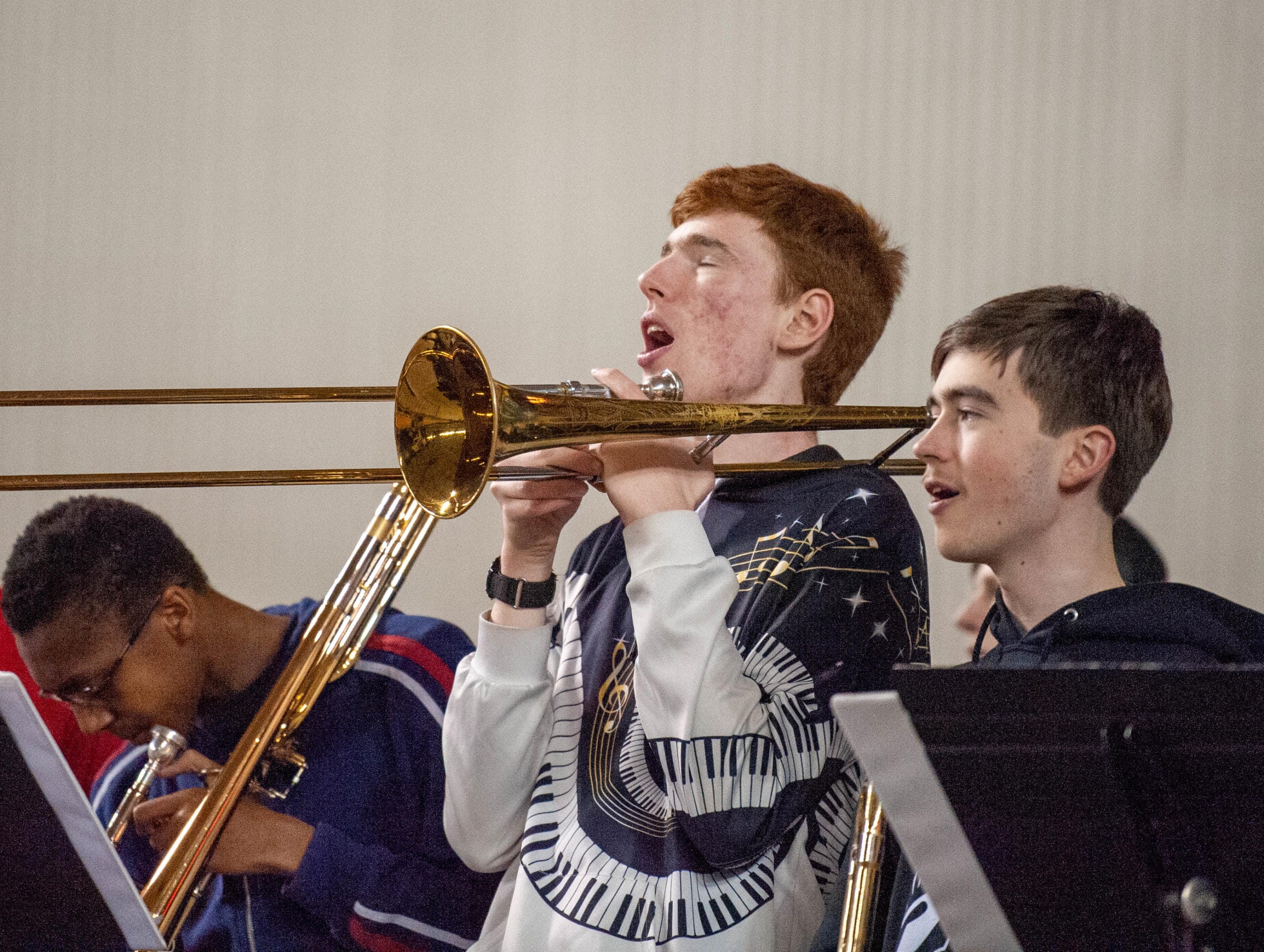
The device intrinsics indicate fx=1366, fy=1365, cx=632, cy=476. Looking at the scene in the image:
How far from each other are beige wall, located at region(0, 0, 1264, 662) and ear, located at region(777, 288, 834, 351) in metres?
1.52

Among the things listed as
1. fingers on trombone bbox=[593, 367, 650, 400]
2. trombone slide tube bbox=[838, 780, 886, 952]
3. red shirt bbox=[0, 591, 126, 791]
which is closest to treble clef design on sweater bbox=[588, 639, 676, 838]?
trombone slide tube bbox=[838, 780, 886, 952]

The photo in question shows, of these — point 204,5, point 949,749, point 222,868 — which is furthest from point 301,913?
point 204,5

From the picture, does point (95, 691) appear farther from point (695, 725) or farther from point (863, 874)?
point (863, 874)

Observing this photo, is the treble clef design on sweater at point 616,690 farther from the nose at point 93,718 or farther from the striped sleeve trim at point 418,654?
the nose at point 93,718

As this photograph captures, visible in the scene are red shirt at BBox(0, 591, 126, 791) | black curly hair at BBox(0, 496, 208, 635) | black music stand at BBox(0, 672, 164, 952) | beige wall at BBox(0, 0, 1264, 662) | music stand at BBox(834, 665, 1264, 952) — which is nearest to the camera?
music stand at BBox(834, 665, 1264, 952)

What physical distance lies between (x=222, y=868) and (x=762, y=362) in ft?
3.79

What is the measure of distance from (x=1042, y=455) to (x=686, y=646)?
48cm

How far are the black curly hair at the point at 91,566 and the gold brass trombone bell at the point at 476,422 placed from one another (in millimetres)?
548

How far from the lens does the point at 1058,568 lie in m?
1.58

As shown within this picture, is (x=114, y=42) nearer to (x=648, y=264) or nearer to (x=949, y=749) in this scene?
(x=648, y=264)

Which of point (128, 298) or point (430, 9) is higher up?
point (430, 9)

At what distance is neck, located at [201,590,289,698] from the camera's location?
2.40 m

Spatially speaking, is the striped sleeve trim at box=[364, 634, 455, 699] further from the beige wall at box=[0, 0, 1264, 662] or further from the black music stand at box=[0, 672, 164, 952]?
the beige wall at box=[0, 0, 1264, 662]

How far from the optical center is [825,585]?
160 cm
